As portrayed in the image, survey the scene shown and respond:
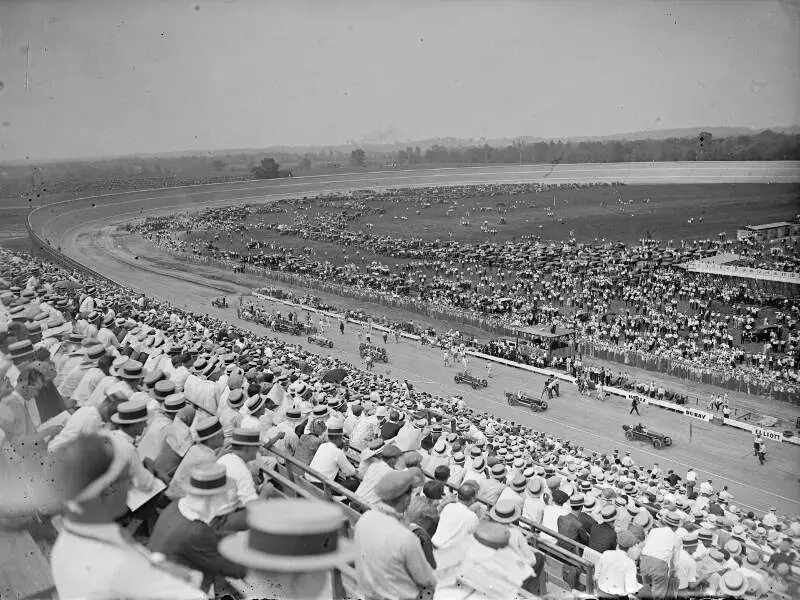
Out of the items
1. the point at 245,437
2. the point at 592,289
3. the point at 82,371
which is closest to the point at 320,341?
the point at 592,289

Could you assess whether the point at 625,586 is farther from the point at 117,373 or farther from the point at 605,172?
the point at 605,172

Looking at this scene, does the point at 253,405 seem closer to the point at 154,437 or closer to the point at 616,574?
the point at 154,437

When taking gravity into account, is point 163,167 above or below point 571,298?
above

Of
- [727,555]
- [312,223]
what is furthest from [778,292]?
[312,223]

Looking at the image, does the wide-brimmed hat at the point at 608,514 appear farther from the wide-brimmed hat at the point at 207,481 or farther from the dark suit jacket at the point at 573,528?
the wide-brimmed hat at the point at 207,481

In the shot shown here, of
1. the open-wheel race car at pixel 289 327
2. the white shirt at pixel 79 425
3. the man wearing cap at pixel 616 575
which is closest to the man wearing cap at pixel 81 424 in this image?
the white shirt at pixel 79 425

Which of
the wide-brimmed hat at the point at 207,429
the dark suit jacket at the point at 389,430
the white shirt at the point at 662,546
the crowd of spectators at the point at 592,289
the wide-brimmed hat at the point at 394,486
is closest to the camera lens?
the wide-brimmed hat at the point at 394,486

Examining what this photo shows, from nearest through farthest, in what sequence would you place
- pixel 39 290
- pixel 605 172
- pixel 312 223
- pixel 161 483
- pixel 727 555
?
1. pixel 161 483
2. pixel 727 555
3. pixel 39 290
4. pixel 312 223
5. pixel 605 172
